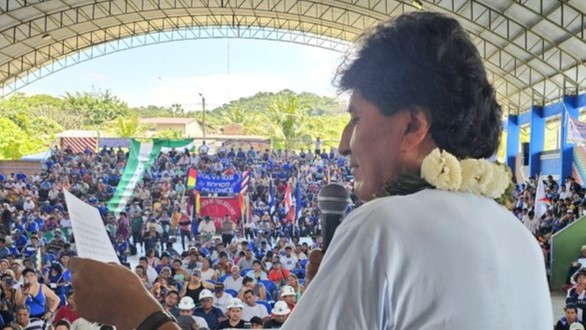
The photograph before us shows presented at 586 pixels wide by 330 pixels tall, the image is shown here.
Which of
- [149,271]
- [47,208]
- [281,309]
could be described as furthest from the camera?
[47,208]

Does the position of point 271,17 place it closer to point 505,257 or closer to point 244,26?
point 244,26

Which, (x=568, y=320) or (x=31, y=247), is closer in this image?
(x=568, y=320)

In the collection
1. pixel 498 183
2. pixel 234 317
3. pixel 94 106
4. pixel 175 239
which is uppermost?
pixel 94 106

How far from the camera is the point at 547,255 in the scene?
11.9 m

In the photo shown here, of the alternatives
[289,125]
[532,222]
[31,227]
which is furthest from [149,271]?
[289,125]

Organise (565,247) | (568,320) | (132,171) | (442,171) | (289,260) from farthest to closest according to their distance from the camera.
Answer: (132,171), (565,247), (289,260), (568,320), (442,171)

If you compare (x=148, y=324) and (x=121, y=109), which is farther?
(x=121, y=109)

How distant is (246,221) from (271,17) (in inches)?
475

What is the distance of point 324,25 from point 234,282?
705 inches

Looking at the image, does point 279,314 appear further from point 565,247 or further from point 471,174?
point 565,247

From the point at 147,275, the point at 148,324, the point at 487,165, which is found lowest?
the point at 147,275

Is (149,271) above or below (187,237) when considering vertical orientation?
above

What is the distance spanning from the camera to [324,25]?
25109 mm

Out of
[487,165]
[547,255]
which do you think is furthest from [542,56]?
[487,165]
